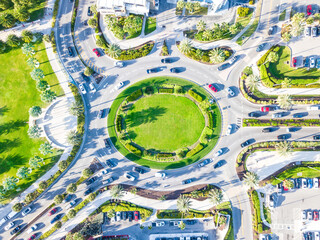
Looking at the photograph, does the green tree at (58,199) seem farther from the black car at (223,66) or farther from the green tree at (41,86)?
the black car at (223,66)

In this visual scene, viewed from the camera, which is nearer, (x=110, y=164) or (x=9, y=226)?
(x=9, y=226)

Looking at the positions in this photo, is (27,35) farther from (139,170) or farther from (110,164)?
(139,170)

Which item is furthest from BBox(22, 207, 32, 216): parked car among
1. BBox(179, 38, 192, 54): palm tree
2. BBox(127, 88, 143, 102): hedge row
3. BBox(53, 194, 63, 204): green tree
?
BBox(179, 38, 192, 54): palm tree

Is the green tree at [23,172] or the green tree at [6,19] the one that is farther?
the green tree at [6,19]

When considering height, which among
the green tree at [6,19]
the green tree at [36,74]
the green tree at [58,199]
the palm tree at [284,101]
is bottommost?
the green tree at [58,199]

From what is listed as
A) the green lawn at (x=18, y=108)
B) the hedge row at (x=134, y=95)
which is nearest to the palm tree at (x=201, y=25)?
the hedge row at (x=134, y=95)

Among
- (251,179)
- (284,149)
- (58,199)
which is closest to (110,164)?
(58,199)
